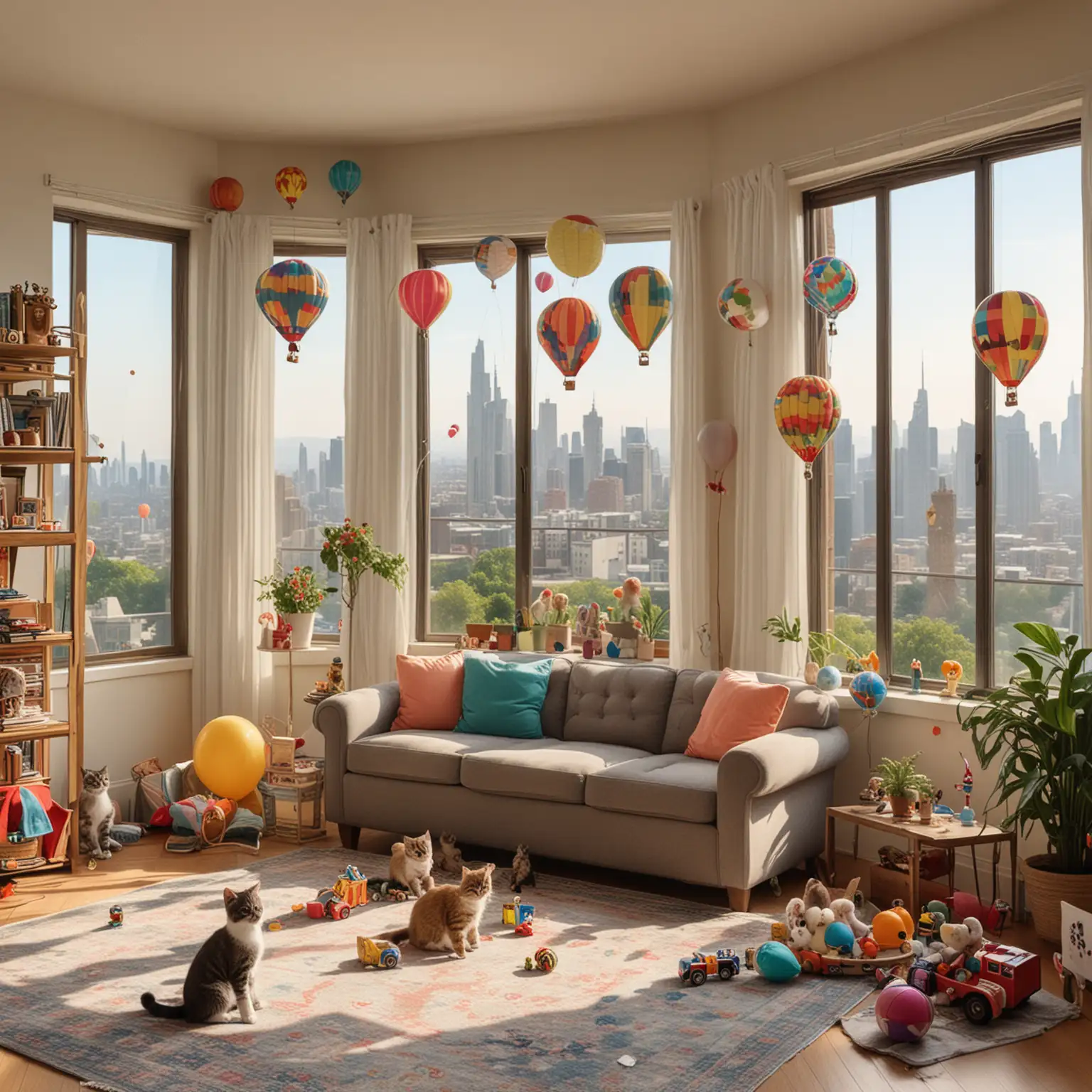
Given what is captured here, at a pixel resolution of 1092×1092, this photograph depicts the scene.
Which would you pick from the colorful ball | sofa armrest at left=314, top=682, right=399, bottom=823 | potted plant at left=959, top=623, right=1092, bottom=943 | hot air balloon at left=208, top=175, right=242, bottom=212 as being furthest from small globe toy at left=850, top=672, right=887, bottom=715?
hot air balloon at left=208, top=175, right=242, bottom=212

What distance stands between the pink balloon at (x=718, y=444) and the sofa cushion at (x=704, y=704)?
1.01m

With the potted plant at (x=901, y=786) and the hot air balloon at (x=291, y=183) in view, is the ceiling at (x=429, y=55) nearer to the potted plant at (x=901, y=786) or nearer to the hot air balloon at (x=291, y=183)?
the hot air balloon at (x=291, y=183)

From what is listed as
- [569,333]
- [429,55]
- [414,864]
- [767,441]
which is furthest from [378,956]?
[429,55]

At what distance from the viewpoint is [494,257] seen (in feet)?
19.0

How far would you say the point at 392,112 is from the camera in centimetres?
596

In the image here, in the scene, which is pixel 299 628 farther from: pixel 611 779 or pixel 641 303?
pixel 641 303

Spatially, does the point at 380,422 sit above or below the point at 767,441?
above

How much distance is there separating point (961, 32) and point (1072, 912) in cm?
345

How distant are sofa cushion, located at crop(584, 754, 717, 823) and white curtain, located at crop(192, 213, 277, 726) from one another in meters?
2.47

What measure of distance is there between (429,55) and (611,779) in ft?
10.6

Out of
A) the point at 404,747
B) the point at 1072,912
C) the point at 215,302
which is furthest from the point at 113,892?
the point at 1072,912

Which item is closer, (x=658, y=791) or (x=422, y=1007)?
(x=422, y=1007)

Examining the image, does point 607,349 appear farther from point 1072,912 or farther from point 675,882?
point 1072,912

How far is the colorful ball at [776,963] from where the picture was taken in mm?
3719
